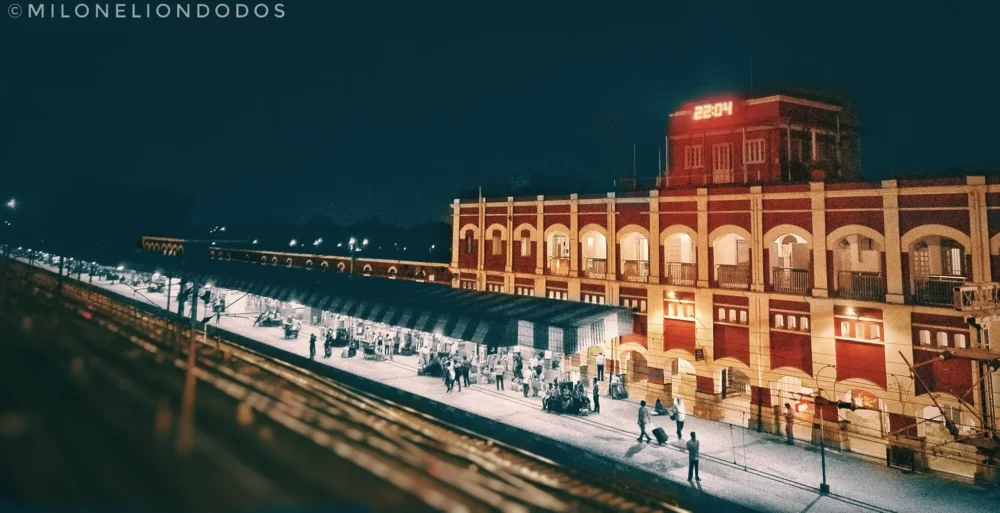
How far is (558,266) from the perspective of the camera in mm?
30750

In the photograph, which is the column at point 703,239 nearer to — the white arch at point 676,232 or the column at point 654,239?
the white arch at point 676,232

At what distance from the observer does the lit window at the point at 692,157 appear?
97.7ft

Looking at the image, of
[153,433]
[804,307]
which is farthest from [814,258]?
[153,433]

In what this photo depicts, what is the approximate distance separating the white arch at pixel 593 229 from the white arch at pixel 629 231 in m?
0.77

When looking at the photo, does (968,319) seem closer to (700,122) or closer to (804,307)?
(804,307)

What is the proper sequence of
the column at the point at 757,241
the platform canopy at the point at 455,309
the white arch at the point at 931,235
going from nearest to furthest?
the white arch at the point at 931,235, the column at the point at 757,241, the platform canopy at the point at 455,309

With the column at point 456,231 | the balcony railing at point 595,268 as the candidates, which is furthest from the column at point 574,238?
the column at point 456,231

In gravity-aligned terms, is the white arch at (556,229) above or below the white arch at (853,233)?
above

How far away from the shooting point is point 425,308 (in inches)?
1141

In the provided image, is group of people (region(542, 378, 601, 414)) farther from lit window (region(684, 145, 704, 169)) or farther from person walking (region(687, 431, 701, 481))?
lit window (region(684, 145, 704, 169))

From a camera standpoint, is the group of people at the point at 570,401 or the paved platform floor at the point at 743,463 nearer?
the paved platform floor at the point at 743,463

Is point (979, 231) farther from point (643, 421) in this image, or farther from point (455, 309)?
point (455, 309)

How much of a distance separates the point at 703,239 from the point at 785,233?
3.52 m

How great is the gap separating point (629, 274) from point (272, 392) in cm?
2218
